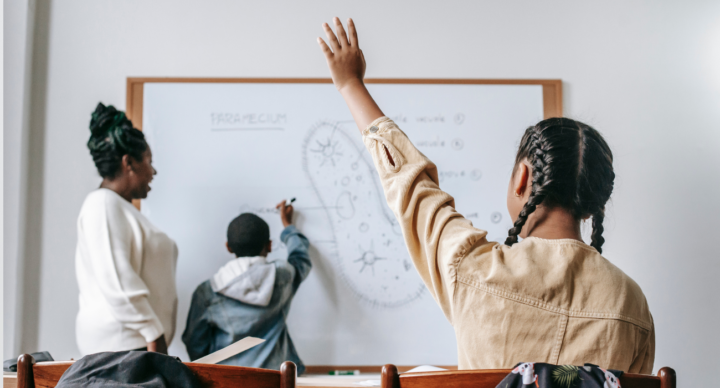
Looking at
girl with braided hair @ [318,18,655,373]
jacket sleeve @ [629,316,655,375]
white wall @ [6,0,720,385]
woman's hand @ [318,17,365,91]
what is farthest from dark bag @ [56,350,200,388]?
white wall @ [6,0,720,385]

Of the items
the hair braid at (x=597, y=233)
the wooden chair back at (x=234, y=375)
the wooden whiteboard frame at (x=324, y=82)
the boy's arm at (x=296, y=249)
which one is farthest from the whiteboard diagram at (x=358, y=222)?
the wooden chair back at (x=234, y=375)

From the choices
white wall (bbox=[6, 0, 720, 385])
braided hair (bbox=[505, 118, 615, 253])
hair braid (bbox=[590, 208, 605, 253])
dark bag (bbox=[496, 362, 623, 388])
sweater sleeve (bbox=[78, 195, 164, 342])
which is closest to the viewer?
dark bag (bbox=[496, 362, 623, 388])

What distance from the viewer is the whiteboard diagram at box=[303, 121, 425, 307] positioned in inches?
79.6

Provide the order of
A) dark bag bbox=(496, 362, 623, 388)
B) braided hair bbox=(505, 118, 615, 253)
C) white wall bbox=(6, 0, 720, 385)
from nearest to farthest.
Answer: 1. dark bag bbox=(496, 362, 623, 388)
2. braided hair bbox=(505, 118, 615, 253)
3. white wall bbox=(6, 0, 720, 385)

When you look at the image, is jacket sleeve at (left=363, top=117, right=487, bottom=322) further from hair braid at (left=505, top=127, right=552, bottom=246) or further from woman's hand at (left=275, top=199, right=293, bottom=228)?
woman's hand at (left=275, top=199, right=293, bottom=228)

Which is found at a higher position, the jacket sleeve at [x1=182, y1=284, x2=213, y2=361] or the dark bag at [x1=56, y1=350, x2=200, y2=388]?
the dark bag at [x1=56, y1=350, x2=200, y2=388]

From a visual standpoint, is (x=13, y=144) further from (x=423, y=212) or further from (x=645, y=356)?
(x=645, y=356)

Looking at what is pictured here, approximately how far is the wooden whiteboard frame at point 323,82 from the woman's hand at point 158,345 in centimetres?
85

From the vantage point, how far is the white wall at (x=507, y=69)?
6.76 ft

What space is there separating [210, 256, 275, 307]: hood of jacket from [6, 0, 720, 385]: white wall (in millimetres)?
705

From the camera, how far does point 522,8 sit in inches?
85.4

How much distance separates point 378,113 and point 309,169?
124 cm

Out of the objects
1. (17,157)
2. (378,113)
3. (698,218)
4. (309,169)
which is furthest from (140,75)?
(698,218)

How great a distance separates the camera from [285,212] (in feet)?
6.64
